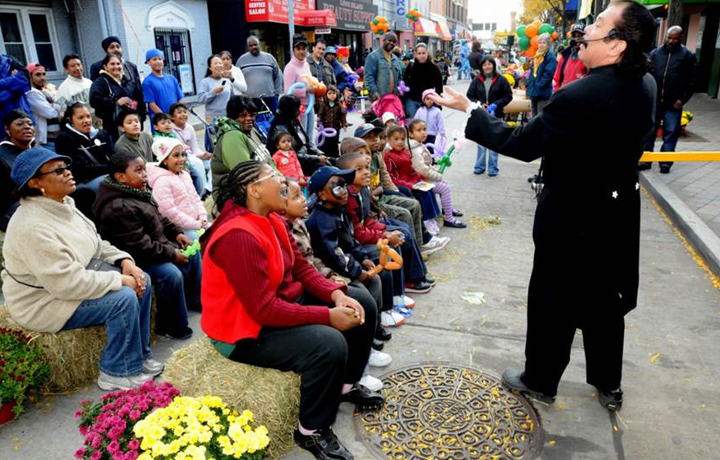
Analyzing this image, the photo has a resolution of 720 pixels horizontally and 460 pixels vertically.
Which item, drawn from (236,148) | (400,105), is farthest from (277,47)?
(236,148)

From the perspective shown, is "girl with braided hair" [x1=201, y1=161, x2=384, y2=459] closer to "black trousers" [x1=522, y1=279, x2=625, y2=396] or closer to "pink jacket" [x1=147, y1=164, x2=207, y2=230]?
"black trousers" [x1=522, y1=279, x2=625, y2=396]

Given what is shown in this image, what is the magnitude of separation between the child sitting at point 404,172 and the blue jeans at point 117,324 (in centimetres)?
343

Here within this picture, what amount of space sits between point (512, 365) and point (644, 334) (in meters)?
1.23

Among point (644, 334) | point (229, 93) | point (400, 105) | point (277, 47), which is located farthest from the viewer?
point (277, 47)

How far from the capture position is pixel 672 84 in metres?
8.52

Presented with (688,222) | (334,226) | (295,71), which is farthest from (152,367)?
(295,71)

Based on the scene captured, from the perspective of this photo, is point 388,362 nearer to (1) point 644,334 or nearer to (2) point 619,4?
(1) point 644,334

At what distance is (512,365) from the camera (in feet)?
12.3

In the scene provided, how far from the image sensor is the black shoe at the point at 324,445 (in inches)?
110

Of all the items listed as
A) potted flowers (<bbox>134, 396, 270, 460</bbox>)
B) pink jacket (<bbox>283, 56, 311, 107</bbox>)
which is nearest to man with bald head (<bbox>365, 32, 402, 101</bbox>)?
pink jacket (<bbox>283, 56, 311, 107</bbox>)

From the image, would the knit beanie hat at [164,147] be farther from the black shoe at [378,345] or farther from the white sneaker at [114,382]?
the black shoe at [378,345]

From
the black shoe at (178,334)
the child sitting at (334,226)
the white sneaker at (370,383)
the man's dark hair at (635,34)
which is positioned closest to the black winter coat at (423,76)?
the child sitting at (334,226)

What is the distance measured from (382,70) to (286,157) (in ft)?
14.3

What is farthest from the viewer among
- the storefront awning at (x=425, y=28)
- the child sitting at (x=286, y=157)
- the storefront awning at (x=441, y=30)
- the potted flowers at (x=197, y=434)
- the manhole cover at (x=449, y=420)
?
the storefront awning at (x=441, y=30)
